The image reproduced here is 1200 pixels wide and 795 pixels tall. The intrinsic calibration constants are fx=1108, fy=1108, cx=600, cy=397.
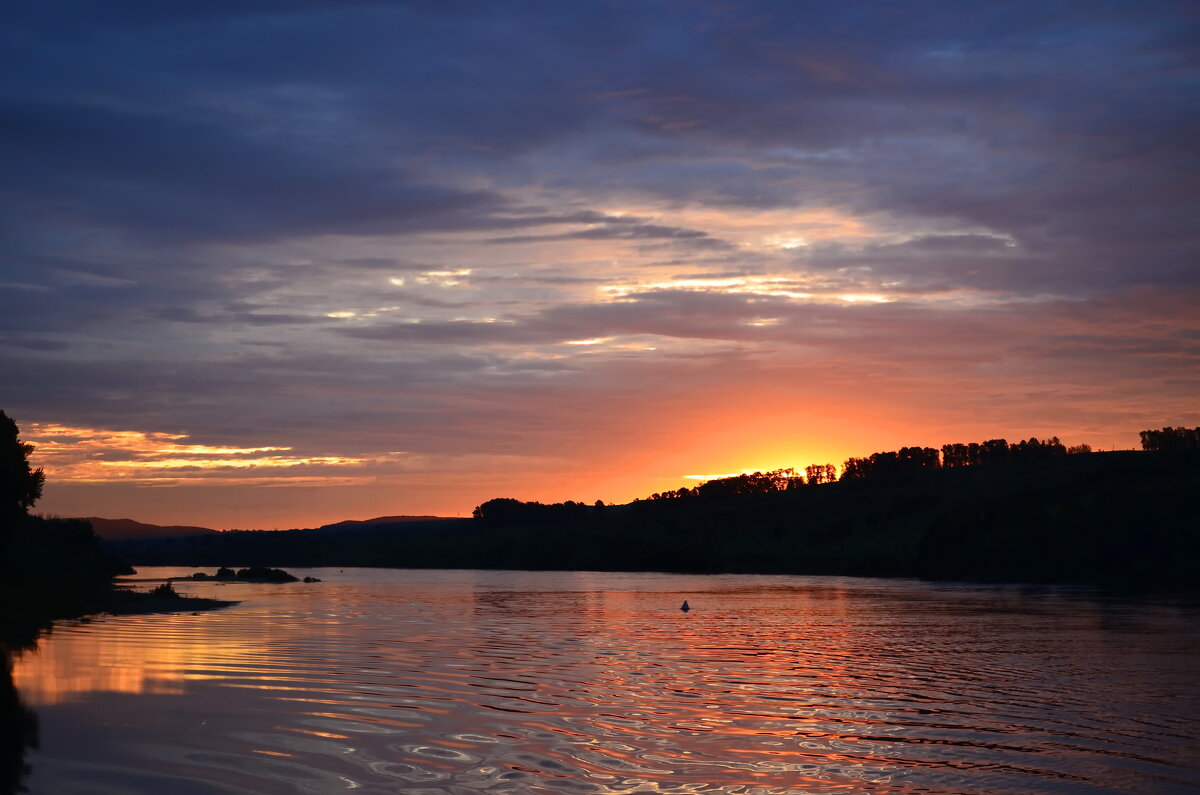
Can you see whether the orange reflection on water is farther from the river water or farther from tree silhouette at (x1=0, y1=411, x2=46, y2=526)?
tree silhouette at (x1=0, y1=411, x2=46, y2=526)

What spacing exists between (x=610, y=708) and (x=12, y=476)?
1951 inches

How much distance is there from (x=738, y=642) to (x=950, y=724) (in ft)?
78.0

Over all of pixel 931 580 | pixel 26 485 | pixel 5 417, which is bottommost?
pixel 931 580

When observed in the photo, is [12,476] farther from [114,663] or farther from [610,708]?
[610,708]

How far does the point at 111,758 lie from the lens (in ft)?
71.3

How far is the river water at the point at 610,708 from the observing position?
2077 centimetres

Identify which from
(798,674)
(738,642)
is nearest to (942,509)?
(738,642)

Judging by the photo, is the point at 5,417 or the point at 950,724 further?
the point at 5,417

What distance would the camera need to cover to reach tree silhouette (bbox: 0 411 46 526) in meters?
63.9

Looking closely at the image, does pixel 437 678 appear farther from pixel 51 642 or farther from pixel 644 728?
pixel 51 642

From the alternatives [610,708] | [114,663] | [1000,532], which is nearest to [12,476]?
[114,663]

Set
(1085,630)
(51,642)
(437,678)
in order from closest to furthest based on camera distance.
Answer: (437,678)
(51,642)
(1085,630)

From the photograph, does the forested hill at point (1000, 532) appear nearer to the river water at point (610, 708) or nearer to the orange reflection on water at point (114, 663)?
the river water at point (610, 708)

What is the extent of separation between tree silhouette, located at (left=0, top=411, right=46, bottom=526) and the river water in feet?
36.5
